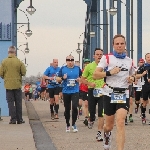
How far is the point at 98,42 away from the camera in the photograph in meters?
70.1

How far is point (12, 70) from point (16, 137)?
4481 millimetres

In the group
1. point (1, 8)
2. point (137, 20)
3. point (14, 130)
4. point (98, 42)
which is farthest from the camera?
point (98, 42)

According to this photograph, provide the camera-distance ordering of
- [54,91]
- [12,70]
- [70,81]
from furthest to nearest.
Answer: [54,91], [12,70], [70,81]

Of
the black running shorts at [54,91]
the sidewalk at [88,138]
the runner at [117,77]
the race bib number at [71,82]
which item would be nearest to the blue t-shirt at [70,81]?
the race bib number at [71,82]

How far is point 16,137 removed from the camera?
45.4 ft

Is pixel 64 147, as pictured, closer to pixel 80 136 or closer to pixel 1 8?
pixel 80 136

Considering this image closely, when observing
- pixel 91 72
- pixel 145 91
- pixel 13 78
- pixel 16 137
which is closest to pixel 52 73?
pixel 13 78

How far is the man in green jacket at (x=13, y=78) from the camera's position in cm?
1809

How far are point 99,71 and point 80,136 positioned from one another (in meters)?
4.63

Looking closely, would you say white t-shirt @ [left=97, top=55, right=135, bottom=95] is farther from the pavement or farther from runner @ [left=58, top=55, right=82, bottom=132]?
runner @ [left=58, top=55, right=82, bottom=132]

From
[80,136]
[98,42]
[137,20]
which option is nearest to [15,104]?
[80,136]

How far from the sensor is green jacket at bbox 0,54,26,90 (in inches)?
712

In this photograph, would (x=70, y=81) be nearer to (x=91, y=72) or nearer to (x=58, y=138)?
(x=91, y=72)

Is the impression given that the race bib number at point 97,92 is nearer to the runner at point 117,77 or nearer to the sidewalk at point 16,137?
the sidewalk at point 16,137
